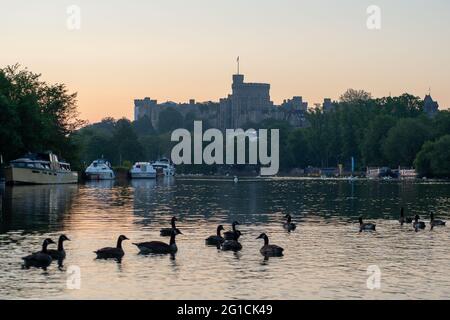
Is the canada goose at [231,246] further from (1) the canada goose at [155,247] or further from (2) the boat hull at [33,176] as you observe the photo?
(2) the boat hull at [33,176]

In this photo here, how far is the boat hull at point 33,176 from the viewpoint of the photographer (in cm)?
13750

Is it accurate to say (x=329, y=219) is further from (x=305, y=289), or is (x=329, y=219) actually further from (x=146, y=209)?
(x=305, y=289)

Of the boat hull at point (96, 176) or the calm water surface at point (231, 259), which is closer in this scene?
the calm water surface at point (231, 259)

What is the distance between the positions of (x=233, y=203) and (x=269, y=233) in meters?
34.6

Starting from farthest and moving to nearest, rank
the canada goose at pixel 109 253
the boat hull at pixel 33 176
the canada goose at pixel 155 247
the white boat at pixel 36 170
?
the white boat at pixel 36 170, the boat hull at pixel 33 176, the canada goose at pixel 155 247, the canada goose at pixel 109 253

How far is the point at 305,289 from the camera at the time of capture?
34.2 metres

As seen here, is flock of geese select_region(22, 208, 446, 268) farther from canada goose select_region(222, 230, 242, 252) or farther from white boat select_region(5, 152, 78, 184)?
white boat select_region(5, 152, 78, 184)

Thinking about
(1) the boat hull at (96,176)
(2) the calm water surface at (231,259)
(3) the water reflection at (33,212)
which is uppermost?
(1) the boat hull at (96,176)

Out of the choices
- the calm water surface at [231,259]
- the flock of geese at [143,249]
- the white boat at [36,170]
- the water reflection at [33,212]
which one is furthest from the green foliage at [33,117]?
the flock of geese at [143,249]

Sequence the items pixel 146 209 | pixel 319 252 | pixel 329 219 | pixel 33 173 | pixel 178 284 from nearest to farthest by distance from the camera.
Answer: pixel 178 284, pixel 319 252, pixel 329 219, pixel 146 209, pixel 33 173

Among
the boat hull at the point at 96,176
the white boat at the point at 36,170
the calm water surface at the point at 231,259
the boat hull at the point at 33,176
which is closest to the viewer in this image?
the calm water surface at the point at 231,259

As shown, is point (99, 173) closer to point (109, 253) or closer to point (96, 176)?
point (96, 176)

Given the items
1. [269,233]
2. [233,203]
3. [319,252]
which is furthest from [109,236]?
[233,203]
